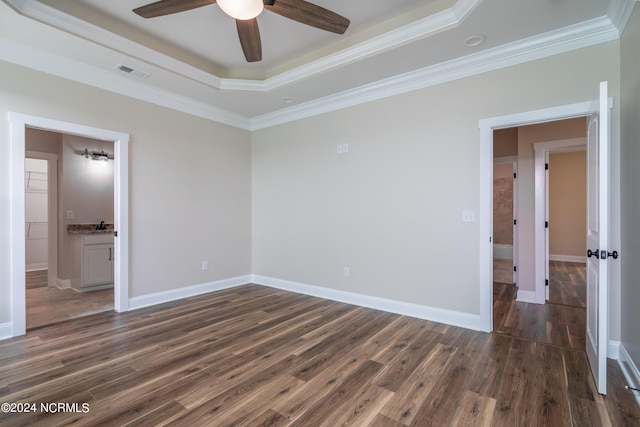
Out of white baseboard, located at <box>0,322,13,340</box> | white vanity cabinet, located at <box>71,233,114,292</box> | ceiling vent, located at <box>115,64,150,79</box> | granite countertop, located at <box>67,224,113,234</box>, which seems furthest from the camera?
granite countertop, located at <box>67,224,113,234</box>

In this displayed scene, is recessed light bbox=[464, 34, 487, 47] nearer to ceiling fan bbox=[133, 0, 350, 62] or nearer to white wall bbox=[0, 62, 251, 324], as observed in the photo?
ceiling fan bbox=[133, 0, 350, 62]

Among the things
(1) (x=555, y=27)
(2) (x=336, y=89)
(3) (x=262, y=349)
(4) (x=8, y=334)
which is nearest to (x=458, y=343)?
(3) (x=262, y=349)

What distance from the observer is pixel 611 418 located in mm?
1771

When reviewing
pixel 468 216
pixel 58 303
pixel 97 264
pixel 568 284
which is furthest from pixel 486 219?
pixel 97 264

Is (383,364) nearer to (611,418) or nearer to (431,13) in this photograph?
(611,418)

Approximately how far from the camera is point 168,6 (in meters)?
2.20

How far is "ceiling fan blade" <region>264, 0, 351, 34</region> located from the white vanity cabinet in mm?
4544

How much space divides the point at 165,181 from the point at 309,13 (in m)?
2.94

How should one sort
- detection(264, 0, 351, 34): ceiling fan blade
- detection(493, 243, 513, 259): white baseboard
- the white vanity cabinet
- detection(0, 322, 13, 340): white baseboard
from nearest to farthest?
1. detection(264, 0, 351, 34): ceiling fan blade
2. detection(0, 322, 13, 340): white baseboard
3. the white vanity cabinet
4. detection(493, 243, 513, 259): white baseboard

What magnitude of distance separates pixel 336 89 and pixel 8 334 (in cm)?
430

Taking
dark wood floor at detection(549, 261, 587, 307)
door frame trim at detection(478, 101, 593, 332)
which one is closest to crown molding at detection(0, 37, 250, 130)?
door frame trim at detection(478, 101, 593, 332)

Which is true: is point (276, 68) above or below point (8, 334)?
above

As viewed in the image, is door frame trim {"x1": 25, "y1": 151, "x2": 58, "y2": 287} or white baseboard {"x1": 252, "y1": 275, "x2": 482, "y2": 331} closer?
white baseboard {"x1": 252, "y1": 275, "x2": 482, "y2": 331}

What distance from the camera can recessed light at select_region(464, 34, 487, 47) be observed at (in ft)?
8.95
